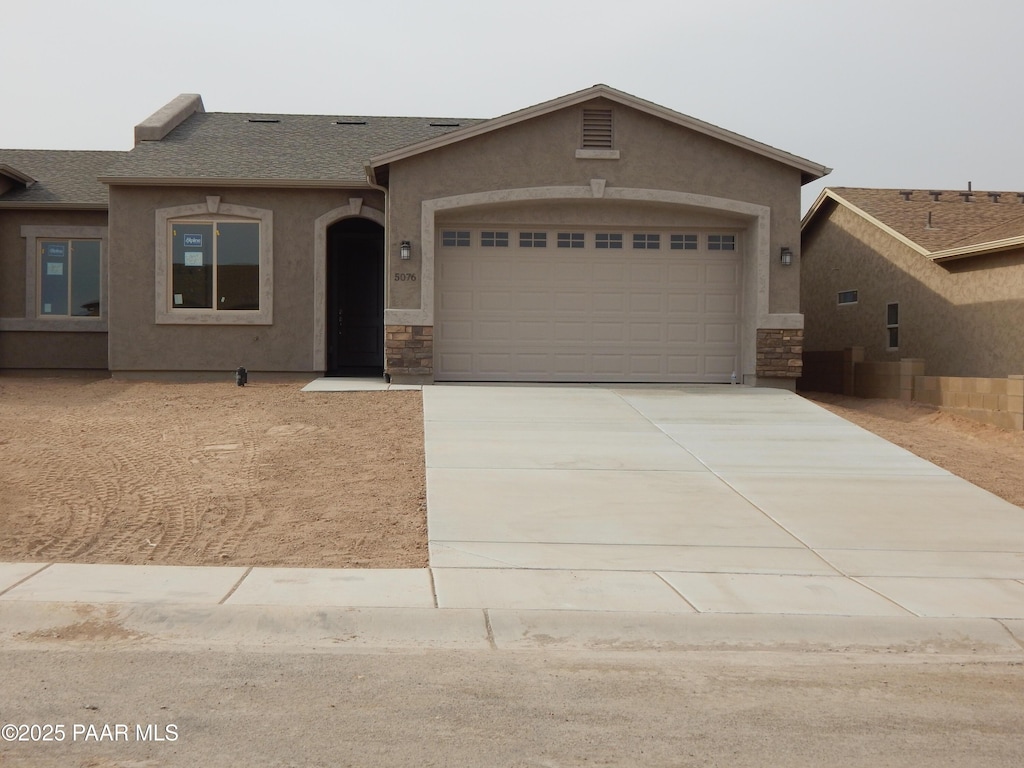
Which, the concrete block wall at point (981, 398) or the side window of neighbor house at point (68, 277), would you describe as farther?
the side window of neighbor house at point (68, 277)

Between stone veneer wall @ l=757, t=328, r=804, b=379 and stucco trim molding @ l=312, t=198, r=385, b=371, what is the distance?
796cm

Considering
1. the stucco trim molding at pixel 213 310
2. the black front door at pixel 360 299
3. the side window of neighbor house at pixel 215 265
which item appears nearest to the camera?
the stucco trim molding at pixel 213 310

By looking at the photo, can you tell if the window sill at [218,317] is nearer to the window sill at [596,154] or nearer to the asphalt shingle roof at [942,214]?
the window sill at [596,154]

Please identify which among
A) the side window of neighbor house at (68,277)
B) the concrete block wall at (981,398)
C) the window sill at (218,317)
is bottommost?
the concrete block wall at (981,398)

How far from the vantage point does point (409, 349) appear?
1673cm

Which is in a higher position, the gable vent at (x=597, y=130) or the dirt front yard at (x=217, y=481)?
the gable vent at (x=597, y=130)

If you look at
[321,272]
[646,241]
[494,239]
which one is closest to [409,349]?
[494,239]

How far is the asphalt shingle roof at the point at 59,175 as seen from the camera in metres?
20.5

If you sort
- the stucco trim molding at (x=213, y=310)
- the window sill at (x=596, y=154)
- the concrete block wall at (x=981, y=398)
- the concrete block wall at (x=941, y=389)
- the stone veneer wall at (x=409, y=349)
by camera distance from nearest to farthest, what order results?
the concrete block wall at (x=981, y=398) → the concrete block wall at (x=941, y=389) → the stone veneer wall at (x=409, y=349) → the window sill at (x=596, y=154) → the stucco trim molding at (x=213, y=310)

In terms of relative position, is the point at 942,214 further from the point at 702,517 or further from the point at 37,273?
Result: the point at 37,273

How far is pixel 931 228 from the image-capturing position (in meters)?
22.5

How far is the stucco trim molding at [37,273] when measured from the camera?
67.3ft

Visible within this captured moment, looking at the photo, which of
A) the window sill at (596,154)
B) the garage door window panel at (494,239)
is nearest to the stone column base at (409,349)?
the garage door window panel at (494,239)

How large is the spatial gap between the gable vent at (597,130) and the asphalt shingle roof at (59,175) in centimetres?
1024
